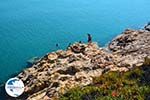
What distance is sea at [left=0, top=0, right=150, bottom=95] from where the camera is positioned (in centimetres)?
6259

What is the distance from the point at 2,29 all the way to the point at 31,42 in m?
9.70

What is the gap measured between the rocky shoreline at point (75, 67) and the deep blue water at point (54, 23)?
24.7 meters

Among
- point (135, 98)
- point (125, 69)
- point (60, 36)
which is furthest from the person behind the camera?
point (60, 36)

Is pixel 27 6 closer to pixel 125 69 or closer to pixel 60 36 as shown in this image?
pixel 60 36

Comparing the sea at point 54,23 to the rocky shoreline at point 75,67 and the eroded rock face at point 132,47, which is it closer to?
the eroded rock face at point 132,47

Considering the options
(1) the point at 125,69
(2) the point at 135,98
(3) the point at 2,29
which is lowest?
(2) the point at 135,98

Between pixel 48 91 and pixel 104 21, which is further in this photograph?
pixel 104 21

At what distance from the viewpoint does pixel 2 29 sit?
74562mm

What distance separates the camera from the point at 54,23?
83.6 metres

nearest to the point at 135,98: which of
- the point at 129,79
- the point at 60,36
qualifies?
the point at 129,79

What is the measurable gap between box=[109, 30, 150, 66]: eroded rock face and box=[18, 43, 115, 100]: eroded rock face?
3.56ft

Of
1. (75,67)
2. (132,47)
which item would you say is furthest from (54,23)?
(75,67)

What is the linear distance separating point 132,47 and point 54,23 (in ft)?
199

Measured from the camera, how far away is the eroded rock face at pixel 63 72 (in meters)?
17.5
